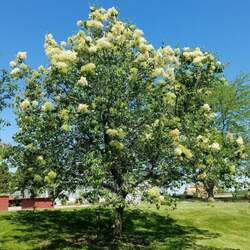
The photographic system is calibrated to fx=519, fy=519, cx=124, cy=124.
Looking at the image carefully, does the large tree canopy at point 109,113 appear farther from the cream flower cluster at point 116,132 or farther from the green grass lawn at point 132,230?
the green grass lawn at point 132,230

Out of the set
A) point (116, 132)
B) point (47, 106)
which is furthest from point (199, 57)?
point (47, 106)

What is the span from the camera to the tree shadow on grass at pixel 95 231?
23.0 m

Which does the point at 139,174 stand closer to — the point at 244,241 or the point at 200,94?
the point at 200,94

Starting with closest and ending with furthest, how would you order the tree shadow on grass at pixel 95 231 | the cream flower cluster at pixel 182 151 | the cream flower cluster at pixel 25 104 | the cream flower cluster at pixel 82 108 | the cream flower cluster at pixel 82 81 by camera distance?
the cream flower cluster at pixel 82 108 → the cream flower cluster at pixel 82 81 → the cream flower cluster at pixel 182 151 → the cream flower cluster at pixel 25 104 → the tree shadow on grass at pixel 95 231

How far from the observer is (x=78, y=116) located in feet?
64.5

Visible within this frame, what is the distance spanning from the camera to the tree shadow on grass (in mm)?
23016

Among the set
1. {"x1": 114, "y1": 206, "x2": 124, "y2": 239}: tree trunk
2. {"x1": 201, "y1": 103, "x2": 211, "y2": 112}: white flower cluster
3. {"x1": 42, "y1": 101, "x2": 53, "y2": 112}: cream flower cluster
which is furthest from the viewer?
{"x1": 114, "y1": 206, "x2": 124, "y2": 239}: tree trunk

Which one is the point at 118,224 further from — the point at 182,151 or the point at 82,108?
the point at 82,108

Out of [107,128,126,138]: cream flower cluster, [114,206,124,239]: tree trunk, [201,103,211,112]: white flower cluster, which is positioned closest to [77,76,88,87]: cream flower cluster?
[107,128,126,138]: cream flower cluster

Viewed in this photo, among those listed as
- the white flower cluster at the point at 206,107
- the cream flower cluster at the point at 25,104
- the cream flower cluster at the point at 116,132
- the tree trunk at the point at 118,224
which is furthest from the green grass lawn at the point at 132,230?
the white flower cluster at the point at 206,107

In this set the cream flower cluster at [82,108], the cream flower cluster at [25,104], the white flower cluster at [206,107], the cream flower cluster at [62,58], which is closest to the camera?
the cream flower cluster at [82,108]

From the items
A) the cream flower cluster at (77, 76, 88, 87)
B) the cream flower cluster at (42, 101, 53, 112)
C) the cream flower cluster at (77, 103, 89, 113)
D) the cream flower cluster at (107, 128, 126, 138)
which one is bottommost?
the cream flower cluster at (107, 128, 126, 138)

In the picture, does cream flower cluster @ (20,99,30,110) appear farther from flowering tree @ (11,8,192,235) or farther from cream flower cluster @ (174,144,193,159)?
cream flower cluster @ (174,144,193,159)

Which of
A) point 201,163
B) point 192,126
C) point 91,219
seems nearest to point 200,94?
point 192,126
